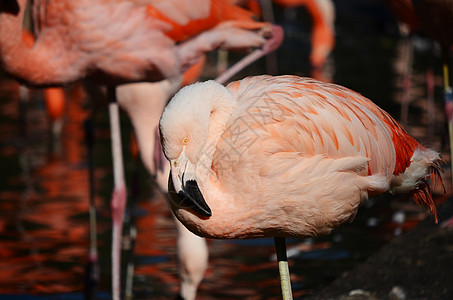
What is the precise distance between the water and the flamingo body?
5.37ft

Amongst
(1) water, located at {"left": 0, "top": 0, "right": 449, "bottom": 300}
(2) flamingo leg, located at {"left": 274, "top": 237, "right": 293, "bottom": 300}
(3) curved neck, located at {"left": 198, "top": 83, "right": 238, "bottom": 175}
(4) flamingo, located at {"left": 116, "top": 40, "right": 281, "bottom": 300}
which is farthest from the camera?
(1) water, located at {"left": 0, "top": 0, "right": 449, "bottom": 300}

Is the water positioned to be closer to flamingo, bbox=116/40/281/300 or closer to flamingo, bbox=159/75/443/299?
flamingo, bbox=116/40/281/300

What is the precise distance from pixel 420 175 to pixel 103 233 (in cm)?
291

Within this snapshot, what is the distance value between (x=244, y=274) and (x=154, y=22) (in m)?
1.63

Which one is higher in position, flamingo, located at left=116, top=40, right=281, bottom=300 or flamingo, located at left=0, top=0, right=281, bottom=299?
flamingo, located at left=0, top=0, right=281, bottom=299

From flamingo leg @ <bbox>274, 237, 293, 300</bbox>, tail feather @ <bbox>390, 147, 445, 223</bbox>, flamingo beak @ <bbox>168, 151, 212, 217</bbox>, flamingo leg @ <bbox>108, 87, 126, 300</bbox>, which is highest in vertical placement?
flamingo beak @ <bbox>168, 151, 212, 217</bbox>

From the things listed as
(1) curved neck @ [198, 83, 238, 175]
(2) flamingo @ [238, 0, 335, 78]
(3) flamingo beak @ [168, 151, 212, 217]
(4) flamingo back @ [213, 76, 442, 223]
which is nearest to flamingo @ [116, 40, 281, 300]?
(4) flamingo back @ [213, 76, 442, 223]

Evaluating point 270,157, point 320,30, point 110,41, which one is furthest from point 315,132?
point 320,30

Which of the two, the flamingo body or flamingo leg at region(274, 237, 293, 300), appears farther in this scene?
flamingo leg at region(274, 237, 293, 300)

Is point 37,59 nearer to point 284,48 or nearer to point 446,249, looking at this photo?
point 446,249

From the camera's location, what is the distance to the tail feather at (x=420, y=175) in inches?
134

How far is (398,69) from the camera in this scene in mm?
10992

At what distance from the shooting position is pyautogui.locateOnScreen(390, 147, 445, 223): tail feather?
3398 mm

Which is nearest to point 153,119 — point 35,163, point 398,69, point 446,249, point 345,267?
point 345,267
